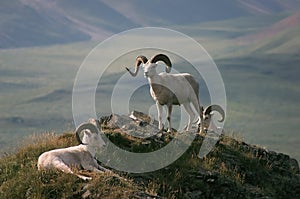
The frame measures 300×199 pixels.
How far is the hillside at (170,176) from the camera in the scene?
17594mm

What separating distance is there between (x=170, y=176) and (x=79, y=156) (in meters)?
3.22

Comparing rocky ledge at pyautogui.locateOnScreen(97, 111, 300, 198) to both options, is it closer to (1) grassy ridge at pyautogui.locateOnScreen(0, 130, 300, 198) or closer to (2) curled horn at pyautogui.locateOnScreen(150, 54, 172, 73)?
(1) grassy ridge at pyautogui.locateOnScreen(0, 130, 300, 198)

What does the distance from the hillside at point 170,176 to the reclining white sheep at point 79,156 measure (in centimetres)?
37

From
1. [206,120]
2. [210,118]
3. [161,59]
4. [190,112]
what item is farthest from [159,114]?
[210,118]

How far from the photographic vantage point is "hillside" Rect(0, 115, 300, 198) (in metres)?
17.6

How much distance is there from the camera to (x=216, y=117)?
3100cm

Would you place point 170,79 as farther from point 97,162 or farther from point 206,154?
point 97,162

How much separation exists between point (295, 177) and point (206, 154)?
4040 mm

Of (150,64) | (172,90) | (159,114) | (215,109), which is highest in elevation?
(150,64)

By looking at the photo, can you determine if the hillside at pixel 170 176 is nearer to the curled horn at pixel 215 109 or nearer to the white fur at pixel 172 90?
the white fur at pixel 172 90

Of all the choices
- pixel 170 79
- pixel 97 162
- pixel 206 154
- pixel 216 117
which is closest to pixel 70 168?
pixel 97 162

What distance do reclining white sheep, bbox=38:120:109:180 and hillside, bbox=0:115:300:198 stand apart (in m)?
0.37

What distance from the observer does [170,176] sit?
2058cm

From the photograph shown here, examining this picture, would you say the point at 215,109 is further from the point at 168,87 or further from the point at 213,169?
the point at 213,169
